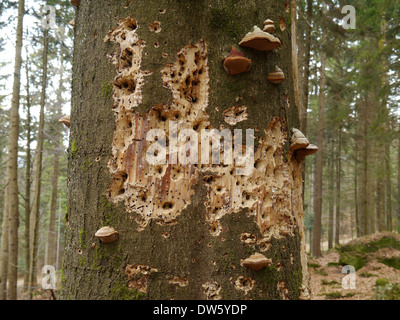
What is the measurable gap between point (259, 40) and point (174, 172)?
35.1 inches

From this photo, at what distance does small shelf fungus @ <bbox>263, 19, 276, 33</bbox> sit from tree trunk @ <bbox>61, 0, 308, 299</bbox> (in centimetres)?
6

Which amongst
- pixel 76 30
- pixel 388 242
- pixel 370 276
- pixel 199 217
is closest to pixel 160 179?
pixel 199 217

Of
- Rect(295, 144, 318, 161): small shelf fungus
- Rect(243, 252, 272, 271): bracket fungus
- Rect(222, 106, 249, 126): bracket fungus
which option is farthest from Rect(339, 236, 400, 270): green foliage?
Rect(222, 106, 249, 126): bracket fungus

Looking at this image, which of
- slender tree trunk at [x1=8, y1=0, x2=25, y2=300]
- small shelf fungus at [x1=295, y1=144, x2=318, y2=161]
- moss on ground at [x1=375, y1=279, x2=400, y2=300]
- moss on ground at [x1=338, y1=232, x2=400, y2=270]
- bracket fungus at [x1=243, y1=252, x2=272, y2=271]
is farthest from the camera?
moss on ground at [x1=338, y1=232, x2=400, y2=270]

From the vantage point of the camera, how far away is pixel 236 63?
170cm

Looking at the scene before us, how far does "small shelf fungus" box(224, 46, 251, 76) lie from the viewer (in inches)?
66.4

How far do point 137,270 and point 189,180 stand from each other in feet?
1.78

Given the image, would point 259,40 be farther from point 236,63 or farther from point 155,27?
point 155,27

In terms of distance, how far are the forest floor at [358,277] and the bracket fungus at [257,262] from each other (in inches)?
324

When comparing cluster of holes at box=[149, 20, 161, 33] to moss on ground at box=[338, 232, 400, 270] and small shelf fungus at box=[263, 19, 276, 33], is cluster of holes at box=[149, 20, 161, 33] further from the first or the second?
moss on ground at box=[338, 232, 400, 270]

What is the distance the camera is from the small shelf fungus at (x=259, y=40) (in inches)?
67.5

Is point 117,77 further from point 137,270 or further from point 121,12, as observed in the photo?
point 137,270

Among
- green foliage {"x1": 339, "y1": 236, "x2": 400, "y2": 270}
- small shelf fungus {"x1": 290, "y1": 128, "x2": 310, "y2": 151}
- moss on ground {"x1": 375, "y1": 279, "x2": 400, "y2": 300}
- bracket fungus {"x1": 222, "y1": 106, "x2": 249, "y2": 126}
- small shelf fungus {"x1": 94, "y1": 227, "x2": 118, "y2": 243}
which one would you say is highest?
bracket fungus {"x1": 222, "y1": 106, "x2": 249, "y2": 126}

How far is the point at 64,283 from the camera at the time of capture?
1815 mm
